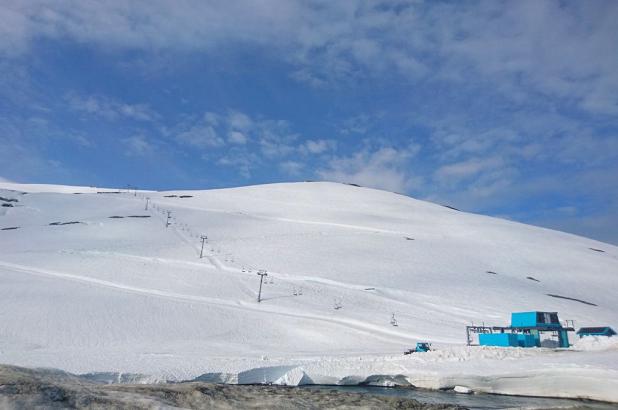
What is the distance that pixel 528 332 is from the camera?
25.8 m

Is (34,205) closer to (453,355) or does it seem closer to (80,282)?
(80,282)

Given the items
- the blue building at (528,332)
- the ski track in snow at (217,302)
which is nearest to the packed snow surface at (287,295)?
the ski track in snow at (217,302)

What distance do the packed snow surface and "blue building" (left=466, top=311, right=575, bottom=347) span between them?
187cm

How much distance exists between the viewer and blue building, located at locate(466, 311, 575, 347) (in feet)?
78.6

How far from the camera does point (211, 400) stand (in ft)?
19.4

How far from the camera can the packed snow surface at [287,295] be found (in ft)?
56.8

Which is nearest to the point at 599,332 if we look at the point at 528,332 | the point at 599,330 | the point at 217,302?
the point at 599,330

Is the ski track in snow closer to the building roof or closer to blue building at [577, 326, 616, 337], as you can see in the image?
blue building at [577, 326, 616, 337]

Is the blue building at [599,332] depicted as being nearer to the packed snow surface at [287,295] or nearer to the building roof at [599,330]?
the building roof at [599,330]

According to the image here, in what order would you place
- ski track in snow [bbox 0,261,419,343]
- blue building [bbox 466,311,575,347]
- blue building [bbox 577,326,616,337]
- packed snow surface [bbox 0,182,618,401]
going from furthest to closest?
ski track in snow [bbox 0,261,419,343]
blue building [bbox 577,326,616,337]
blue building [bbox 466,311,575,347]
packed snow surface [bbox 0,182,618,401]

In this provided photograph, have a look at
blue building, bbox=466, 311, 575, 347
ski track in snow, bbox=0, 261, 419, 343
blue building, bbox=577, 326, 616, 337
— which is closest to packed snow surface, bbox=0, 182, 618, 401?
ski track in snow, bbox=0, 261, 419, 343

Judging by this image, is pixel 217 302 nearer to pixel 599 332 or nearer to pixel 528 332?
pixel 528 332

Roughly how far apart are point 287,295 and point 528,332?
1810 centimetres

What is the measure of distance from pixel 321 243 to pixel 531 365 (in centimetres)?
3882
